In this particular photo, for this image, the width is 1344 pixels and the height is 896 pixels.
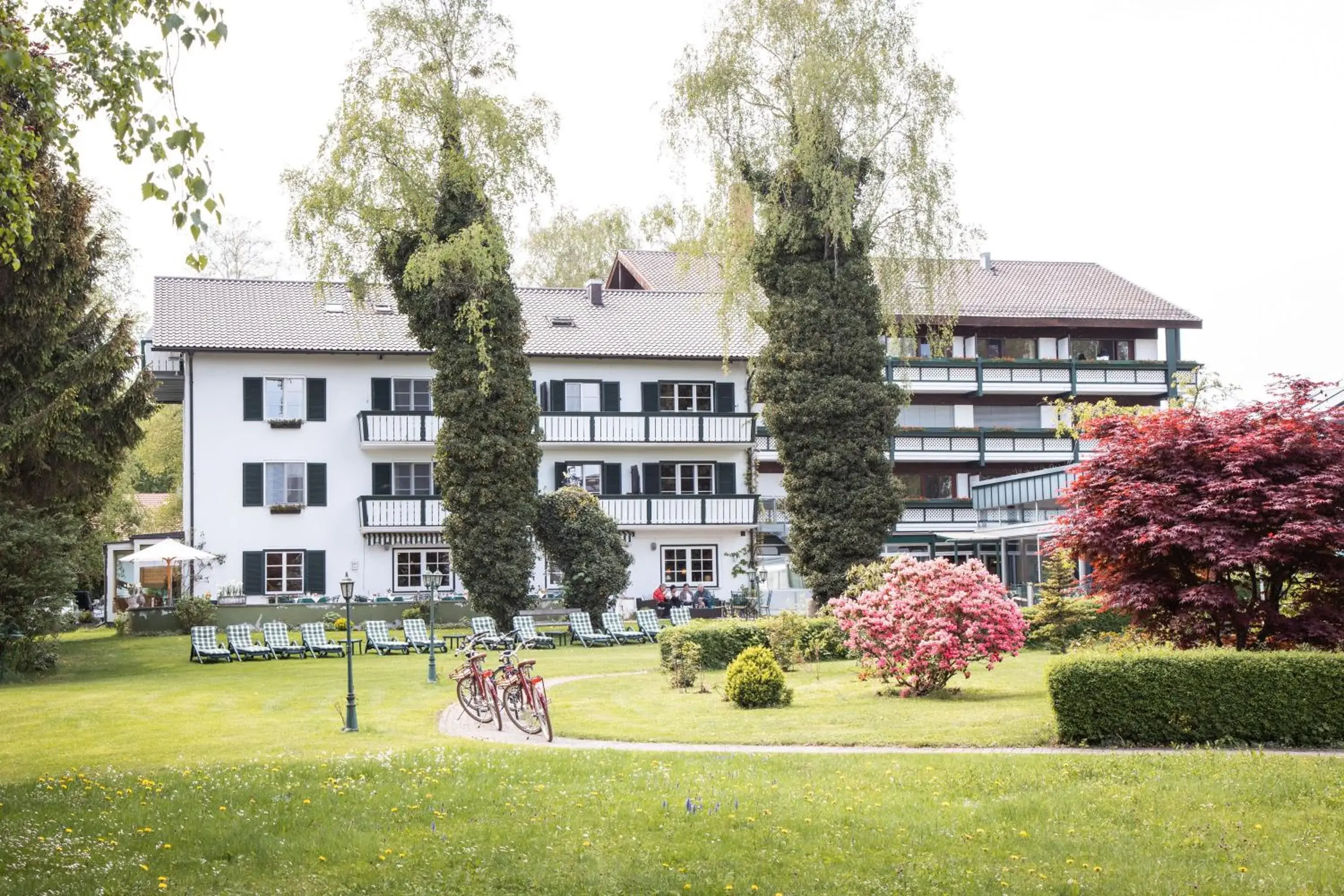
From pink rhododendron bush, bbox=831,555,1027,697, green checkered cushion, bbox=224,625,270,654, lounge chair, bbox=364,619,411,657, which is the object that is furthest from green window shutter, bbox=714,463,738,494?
pink rhododendron bush, bbox=831,555,1027,697

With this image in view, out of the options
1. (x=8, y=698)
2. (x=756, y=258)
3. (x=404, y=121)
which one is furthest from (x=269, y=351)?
(x=8, y=698)

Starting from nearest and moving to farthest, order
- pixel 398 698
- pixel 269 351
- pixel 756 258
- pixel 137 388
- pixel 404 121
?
1. pixel 398 698
2. pixel 137 388
3. pixel 756 258
4. pixel 404 121
5. pixel 269 351

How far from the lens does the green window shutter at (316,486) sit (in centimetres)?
4091

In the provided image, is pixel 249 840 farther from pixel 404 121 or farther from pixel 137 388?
pixel 404 121

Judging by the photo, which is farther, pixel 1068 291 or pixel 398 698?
pixel 1068 291

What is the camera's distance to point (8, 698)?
21.8m

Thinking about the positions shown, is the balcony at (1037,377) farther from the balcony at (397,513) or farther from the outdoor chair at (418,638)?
the outdoor chair at (418,638)

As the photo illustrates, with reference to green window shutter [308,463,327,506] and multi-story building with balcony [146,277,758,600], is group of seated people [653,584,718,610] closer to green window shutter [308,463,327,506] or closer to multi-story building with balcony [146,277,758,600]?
multi-story building with balcony [146,277,758,600]

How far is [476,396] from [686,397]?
1287cm

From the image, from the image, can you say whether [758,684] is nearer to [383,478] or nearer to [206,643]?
[206,643]

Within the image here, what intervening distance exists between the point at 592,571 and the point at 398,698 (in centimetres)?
1481

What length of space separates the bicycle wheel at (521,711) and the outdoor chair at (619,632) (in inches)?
608

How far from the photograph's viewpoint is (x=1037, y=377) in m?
50.7

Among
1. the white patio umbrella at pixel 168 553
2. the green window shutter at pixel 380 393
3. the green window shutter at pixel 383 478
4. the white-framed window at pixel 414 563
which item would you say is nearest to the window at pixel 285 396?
the green window shutter at pixel 380 393
